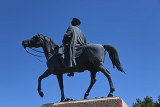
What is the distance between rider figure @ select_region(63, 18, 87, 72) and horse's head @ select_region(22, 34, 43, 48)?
1044 mm

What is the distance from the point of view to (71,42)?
8945 mm

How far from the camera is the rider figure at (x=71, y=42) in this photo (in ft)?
28.4

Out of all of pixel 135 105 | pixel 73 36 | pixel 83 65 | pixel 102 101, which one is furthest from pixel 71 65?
pixel 135 105

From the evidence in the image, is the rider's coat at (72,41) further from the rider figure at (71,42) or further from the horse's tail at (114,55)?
the horse's tail at (114,55)

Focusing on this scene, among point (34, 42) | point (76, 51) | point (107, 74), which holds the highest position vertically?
point (34, 42)

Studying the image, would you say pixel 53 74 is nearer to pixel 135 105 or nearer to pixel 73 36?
pixel 73 36

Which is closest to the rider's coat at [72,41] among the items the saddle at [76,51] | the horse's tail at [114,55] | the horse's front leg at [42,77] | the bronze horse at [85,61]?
the saddle at [76,51]

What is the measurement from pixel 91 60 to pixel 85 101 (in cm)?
152

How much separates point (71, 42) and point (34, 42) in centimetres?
164

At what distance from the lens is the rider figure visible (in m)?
8.66

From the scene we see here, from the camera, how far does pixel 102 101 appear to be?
291 inches

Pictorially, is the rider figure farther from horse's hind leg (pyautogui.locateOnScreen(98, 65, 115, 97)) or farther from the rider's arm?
horse's hind leg (pyautogui.locateOnScreen(98, 65, 115, 97))

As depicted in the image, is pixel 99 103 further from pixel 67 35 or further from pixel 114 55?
pixel 67 35

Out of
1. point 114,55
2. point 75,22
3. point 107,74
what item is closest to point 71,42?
point 75,22
